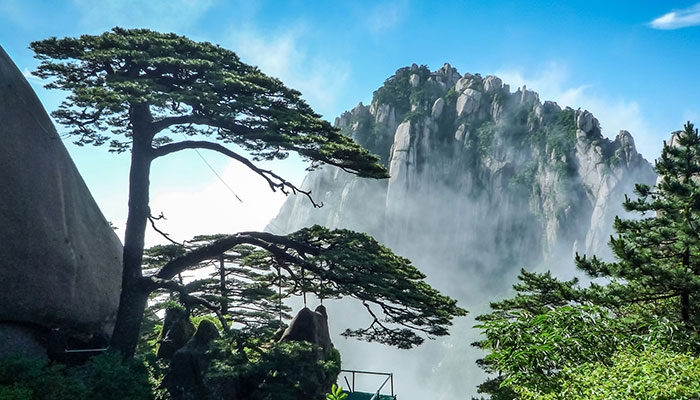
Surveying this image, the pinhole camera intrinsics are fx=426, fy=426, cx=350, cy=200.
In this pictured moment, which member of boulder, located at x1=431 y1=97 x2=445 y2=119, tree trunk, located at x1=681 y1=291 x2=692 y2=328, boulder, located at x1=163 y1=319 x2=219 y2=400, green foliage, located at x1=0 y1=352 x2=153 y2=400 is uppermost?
boulder, located at x1=431 y1=97 x2=445 y2=119

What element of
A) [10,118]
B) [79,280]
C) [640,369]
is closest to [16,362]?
[79,280]

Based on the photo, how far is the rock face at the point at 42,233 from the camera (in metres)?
9.27

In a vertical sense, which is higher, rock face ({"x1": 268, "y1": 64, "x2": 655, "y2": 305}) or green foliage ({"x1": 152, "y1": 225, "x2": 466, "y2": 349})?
rock face ({"x1": 268, "y1": 64, "x2": 655, "y2": 305})

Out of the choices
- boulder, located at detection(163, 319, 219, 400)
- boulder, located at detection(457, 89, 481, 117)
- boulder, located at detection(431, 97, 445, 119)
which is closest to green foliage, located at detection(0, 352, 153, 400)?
boulder, located at detection(163, 319, 219, 400)

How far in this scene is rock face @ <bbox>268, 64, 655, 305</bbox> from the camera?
3007 inches

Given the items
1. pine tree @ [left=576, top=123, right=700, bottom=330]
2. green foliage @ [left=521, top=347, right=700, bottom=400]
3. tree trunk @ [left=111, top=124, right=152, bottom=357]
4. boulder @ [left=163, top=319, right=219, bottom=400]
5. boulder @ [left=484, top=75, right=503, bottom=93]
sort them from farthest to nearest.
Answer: boulder @ [left=484, top=75, right=503, bottom=93] → tree trunk @ [left=111, top=124, right=152, bottom=357] → boulder @ [left=163, top=319, right=219, bottom=400] → pine tree @ [left=576, top=123, right=700, bottom=330] → green foliage @ [left=521, top=347, right=700, bottom=400]

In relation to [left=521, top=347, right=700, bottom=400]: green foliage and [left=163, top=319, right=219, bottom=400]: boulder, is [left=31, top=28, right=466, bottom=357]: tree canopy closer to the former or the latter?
[left=163, top=319, right=219, bottom=400]: boulder

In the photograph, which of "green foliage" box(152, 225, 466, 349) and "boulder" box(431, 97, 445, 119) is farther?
"boulder" box(431, 97, 445, 119)

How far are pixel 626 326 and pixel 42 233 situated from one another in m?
12.9

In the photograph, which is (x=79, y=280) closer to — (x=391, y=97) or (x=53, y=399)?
(x=53, y=399)

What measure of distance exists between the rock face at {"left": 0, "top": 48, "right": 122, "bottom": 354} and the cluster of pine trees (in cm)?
971

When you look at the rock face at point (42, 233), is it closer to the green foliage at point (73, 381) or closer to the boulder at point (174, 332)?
the green foliage at point (73, 381)

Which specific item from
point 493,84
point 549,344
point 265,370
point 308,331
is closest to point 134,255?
point 265,370

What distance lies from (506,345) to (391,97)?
89.9 m
